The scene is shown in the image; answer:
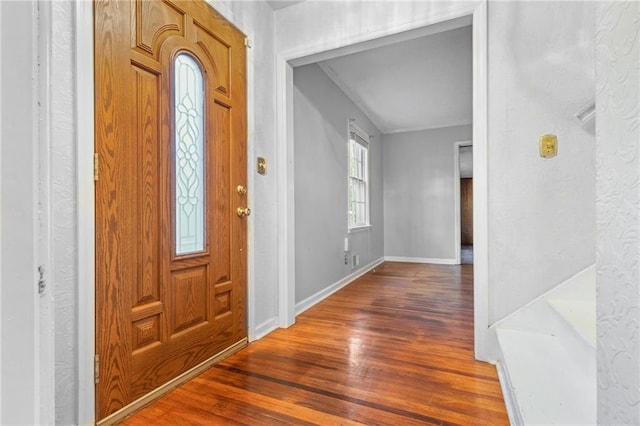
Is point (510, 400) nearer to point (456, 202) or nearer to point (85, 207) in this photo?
point (85, 207)

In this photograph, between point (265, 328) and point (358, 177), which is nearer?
point (265, 328)

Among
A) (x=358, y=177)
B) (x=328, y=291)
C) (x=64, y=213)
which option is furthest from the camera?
(x=358, y=177)

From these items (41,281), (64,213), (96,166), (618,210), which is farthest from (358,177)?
(41,281)

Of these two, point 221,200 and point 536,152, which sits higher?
point 536,152

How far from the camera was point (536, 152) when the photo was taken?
5.86 ft

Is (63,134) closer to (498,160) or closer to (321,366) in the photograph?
(321,366)

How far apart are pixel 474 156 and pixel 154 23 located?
6.08 feet

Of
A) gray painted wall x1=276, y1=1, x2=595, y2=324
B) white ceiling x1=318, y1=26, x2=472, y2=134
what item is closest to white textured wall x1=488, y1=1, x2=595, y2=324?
gray painted wall x1=276, y1=1, x2=595, y2=324

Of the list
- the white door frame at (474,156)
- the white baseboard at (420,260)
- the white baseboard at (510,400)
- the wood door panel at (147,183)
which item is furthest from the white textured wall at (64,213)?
the white baseboard at (420,260)

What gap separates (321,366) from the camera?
1800 millimetres

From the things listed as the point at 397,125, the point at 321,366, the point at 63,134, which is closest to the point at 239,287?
the point at 321,366

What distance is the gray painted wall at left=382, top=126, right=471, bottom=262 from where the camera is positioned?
550cm

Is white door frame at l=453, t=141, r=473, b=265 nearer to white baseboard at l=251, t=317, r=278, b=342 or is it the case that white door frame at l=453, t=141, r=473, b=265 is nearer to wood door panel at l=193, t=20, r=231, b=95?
white baseboard at l=251, t=317, r=278, b=342

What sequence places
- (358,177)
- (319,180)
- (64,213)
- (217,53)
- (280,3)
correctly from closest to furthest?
(64,213)
(217,53)
(280,3)
(319,180)
(358,177)
